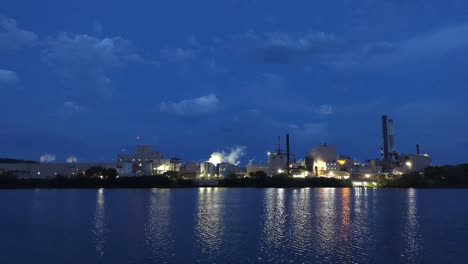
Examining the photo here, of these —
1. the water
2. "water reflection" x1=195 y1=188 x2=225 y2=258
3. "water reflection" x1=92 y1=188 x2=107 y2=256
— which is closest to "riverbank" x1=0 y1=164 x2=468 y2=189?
the water

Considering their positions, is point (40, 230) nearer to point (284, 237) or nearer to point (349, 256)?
point (284, 237)

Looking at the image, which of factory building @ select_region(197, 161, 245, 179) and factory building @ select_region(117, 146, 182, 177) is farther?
factory building @ select_region(197, 161, 245, 179)

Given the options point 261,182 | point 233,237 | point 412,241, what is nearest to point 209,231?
point 233,237

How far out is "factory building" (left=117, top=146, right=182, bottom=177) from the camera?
160788 mm

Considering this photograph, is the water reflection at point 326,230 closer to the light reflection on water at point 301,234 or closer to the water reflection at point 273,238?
the light reflection on water at point 301,234

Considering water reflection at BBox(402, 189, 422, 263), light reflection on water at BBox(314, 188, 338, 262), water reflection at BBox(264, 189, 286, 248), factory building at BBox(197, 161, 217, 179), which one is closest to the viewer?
water reflection at BBox(402, 189, 422, 263)

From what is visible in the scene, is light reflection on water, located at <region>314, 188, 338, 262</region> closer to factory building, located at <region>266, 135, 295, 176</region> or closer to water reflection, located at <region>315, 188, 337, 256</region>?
water reflection, located at <region>315, 188, 337, 256</region>

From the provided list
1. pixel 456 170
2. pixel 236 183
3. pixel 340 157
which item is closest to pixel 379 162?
pixel 340 157

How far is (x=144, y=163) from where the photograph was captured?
164 metres

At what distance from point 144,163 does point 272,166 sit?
4533cm

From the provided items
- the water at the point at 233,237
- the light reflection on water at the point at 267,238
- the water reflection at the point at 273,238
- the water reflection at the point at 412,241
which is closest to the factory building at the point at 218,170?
the water at the point at 233,237

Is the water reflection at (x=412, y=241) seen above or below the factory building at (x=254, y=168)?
below

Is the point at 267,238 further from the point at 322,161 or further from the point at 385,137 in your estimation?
the point at 385,137

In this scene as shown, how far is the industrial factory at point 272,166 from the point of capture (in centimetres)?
16012
